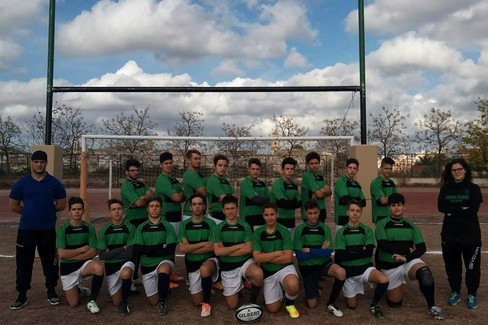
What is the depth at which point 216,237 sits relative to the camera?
489 centimetres

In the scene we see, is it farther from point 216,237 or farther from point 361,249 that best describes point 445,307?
point 216,237

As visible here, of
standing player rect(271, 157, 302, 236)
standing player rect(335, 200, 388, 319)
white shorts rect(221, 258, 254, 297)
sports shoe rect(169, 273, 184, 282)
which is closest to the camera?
standing player rect(335, 200, 388, 319)

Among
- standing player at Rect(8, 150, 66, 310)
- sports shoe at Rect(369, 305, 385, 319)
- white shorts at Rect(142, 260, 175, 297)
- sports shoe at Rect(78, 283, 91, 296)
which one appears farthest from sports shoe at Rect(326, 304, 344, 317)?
standing player at Rect(8, 150, 66, 310)

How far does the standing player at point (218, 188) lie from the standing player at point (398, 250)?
2.06m

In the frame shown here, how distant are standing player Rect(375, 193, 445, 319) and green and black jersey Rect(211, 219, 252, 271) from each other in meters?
1.58

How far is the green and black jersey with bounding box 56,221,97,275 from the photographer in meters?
4.93

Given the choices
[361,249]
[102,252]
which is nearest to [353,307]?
[361,249]

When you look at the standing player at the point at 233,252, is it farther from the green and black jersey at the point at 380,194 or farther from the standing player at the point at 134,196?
the green and black jersey at the point at 380,194

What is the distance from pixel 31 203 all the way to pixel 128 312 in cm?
179

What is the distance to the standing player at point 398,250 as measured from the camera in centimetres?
475

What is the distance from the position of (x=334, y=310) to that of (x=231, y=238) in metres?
1.39

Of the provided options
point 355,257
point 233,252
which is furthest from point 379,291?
point 233,252

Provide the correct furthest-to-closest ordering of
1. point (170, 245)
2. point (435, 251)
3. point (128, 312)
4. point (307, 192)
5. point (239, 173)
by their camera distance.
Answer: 1. point (239, 173)
2. point (435, 251)
3. point (307, 192)
4. point (170, 245)
5. point (128, 312)

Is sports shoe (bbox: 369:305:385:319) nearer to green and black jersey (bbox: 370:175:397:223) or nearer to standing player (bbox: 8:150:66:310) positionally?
green and black jersey (bbox: 370:175:397:223)
